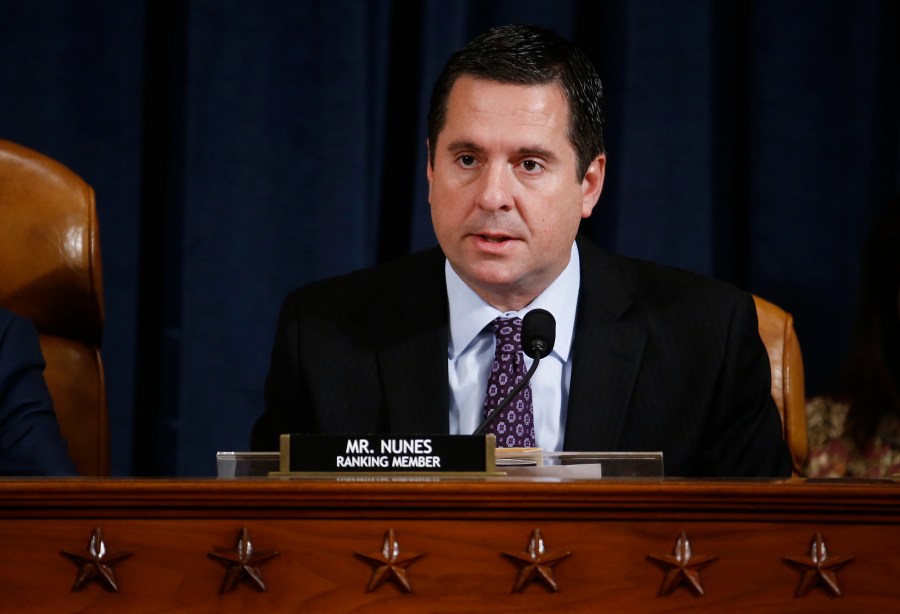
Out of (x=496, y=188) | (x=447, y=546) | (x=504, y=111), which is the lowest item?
(x=447, y=546)

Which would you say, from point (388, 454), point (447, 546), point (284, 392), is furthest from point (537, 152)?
point (447, 546)

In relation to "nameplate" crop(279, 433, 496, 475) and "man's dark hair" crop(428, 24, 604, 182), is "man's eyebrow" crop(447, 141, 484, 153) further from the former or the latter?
"nameplate" crop(279, 433, 496, 475)

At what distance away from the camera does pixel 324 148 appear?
2.24 metres

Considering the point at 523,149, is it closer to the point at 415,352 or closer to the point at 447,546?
the point at 415,352

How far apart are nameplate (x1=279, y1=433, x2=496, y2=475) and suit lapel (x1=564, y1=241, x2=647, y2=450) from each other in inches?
21.0

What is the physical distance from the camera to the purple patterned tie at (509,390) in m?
1.47

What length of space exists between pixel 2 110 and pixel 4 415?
883mm

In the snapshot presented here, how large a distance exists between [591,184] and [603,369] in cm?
29

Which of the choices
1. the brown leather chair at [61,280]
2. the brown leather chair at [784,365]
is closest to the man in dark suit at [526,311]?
the brown leather chair at [784,365]

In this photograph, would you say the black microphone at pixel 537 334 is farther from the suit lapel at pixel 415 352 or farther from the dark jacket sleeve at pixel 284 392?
the dark jacket sleeve at pixel 284 392

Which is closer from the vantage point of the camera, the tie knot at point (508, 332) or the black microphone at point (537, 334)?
the black microphone at point (537, 334)

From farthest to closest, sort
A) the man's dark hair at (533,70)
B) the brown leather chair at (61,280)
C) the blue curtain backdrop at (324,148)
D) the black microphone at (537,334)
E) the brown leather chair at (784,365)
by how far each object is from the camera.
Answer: the blue curtain backdrop at (324,148) < the brown leather chair at (784,365) < the brown leather chair at (61,280) < the man's dark hair at (533,70) < the black microphone at (537,334)

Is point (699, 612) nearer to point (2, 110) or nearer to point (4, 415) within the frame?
point (4, 415)

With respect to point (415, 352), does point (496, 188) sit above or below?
above
